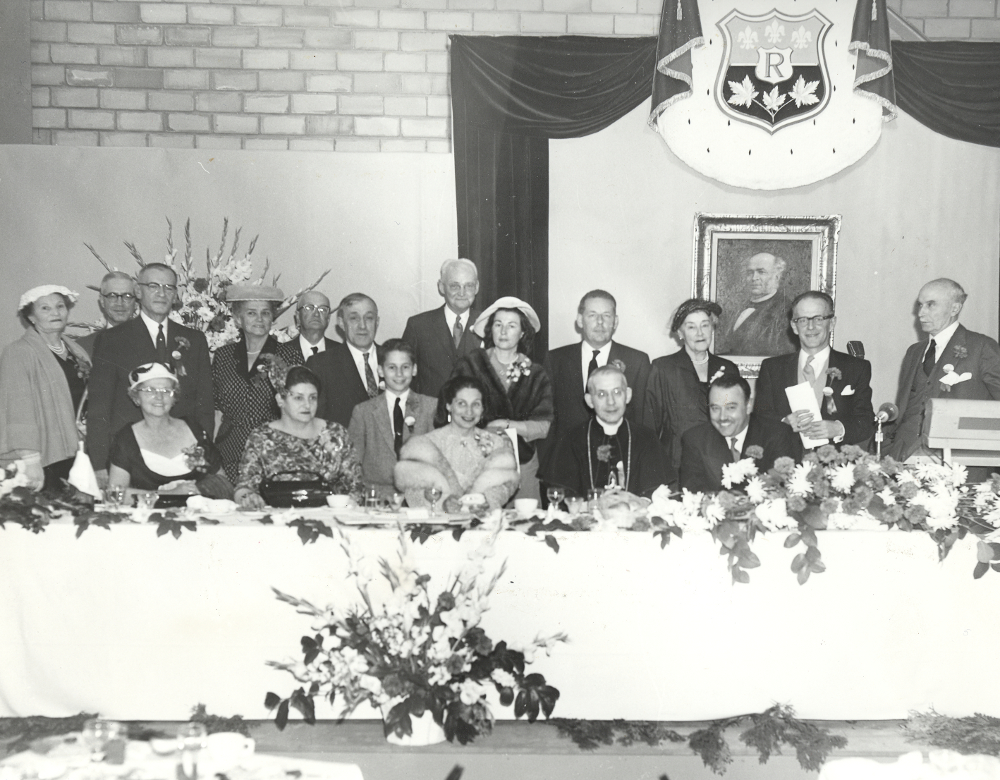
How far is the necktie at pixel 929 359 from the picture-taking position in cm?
511

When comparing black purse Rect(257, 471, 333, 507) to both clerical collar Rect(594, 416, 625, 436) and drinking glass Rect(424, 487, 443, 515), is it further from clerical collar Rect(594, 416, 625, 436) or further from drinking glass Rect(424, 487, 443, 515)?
clerical collar Rect(594, 416, 625, 436)

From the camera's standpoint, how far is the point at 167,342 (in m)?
5.04

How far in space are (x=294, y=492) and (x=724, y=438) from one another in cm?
198

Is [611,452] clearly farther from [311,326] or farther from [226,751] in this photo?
[226,751]

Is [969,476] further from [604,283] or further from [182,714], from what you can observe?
[182,714]

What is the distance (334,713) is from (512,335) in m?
2.15

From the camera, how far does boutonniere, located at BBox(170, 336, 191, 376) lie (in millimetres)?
4957

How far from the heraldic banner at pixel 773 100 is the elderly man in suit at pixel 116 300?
10.5 feet

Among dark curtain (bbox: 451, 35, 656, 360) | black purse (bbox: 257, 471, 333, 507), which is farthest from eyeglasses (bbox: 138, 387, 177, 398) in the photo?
dark curtain (bbox: 451, 35, 656, 360)

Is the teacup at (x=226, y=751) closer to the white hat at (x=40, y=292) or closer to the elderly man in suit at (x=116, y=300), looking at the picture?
the white hat at (x=40, y=292)

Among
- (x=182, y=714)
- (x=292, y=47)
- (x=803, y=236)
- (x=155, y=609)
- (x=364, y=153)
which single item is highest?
(x=292, y=47)

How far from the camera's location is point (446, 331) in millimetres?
5449

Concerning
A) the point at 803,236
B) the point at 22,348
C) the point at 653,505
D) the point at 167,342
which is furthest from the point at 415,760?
the point at 803,236

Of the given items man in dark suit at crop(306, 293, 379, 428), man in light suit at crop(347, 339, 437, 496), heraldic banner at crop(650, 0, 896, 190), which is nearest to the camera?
man in light suit at crop(347, 339, 437, 496)
